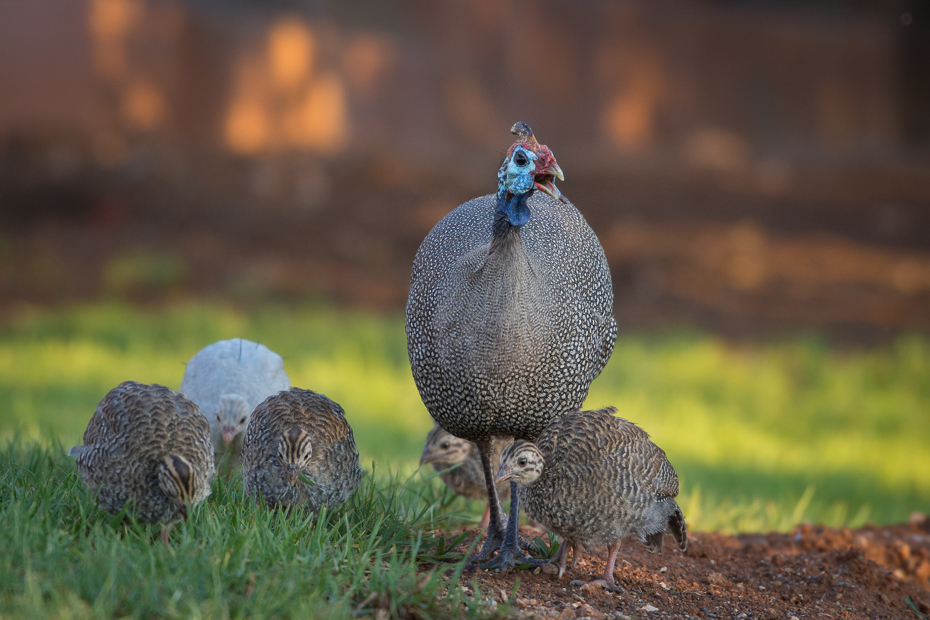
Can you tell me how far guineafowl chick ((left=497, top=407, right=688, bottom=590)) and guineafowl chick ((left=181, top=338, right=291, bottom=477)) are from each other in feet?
Result: 5.19

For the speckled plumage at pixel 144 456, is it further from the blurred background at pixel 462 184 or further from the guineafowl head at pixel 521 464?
the blurred background at pixel 462 184

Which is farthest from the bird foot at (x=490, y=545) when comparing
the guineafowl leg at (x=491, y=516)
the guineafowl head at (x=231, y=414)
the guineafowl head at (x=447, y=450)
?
the guineafowl head at (x=231, y=414)

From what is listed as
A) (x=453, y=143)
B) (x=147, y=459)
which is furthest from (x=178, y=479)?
(x=453, y=143)

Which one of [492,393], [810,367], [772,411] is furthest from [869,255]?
[492,393]

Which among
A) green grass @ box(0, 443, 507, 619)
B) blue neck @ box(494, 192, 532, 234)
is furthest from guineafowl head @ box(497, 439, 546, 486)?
blue neck @ box(494, 192, 532, 234)

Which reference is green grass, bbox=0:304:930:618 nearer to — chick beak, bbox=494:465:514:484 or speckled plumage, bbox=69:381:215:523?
speckled plumage, bbox=69:381:215:523

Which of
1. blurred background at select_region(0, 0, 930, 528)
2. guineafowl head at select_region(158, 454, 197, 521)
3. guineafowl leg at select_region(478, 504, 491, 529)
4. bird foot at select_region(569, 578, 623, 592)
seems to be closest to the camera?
guineafowl head at select_region(158, 454, 197, 521)

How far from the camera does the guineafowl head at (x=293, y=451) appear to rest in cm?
354

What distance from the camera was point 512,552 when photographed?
12.7 feet

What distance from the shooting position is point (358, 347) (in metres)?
8.61

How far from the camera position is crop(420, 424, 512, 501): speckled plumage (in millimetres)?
4645

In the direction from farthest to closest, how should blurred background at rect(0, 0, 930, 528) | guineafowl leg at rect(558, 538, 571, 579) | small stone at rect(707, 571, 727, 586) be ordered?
1. blurred background at rect(0, 0, 930, 528)
2. small stone at rect(707, 571, 727, 586)
3. guineafowl leg at rect(558, 538, 571, 579)

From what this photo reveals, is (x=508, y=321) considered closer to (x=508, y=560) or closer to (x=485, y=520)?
(x=508, y=560)

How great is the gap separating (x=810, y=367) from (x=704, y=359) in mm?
1003
